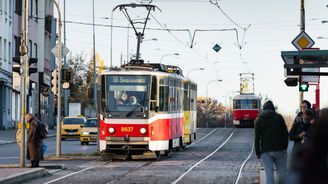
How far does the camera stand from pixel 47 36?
81.1 meters

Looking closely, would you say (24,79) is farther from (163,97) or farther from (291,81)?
(163,97)

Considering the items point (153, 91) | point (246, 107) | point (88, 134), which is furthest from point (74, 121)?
point (153, 91)

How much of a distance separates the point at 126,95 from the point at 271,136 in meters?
13.9

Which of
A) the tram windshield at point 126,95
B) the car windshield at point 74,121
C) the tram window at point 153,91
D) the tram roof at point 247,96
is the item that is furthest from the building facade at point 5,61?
the tram window at point 153,91

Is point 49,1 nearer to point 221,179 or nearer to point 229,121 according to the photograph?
point 229,121

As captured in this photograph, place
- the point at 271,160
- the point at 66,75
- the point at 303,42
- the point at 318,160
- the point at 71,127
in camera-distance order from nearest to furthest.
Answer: the point at 318,160, the point at 271,160, the point at 303,42, the point at 66,75, the point at 71,127

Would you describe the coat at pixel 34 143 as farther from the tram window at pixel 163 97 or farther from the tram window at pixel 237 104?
the tram window at pixel 237 104

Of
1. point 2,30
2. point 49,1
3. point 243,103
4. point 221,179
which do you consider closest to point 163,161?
point 221,179

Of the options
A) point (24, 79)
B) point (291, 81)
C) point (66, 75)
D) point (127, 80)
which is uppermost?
point (66, 75)

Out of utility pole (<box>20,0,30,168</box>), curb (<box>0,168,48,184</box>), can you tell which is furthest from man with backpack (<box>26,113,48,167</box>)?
curb (<box>0,168,48,184</box>)

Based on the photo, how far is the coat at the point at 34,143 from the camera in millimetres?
21475

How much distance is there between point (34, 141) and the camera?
2173 cm

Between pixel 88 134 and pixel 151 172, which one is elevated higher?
pixel 88 134

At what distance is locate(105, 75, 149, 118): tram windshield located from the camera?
85.6 ft
